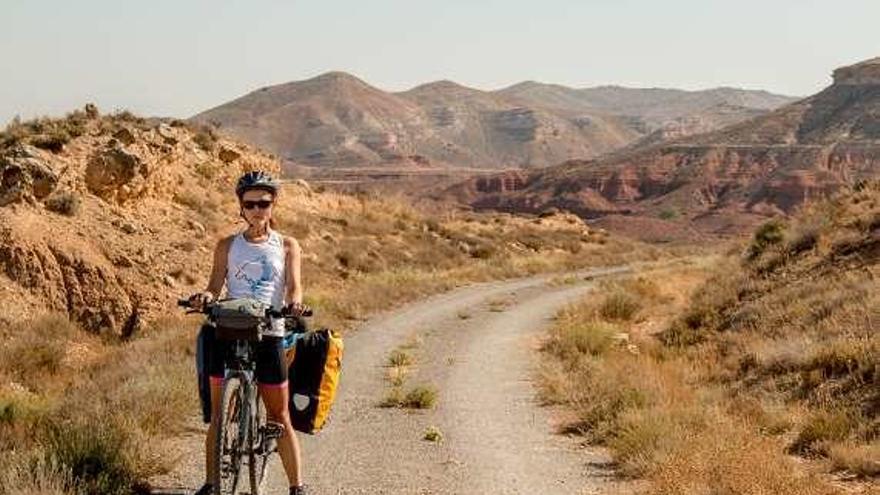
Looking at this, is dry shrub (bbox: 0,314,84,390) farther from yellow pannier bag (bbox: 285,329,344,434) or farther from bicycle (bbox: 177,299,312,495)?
bicycle (bbox: 177,299,312,495)

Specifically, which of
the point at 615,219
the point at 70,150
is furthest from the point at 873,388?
the point at 615,219

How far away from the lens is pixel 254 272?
20.6 feet

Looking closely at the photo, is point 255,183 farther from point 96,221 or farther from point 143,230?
point 143,230

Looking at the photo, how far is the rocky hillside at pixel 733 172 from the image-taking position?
11312 centimetres

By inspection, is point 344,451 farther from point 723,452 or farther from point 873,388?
point 873,388

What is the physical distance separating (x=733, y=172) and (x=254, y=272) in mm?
127632

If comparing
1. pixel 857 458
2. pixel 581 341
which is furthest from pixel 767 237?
pixel 857 458

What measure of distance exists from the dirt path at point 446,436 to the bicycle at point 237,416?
4.88ft

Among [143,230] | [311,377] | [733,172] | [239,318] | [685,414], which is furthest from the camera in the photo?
[733,172]

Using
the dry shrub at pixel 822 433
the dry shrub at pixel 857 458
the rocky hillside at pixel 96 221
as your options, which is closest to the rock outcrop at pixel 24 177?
the rocky hillside at pixel 96 221

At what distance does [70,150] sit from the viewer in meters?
24.9

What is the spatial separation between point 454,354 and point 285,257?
11.3m

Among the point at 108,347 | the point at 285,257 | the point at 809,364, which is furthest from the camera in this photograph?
the point at 108,347

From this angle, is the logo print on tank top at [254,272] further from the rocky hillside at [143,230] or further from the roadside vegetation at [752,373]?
the rocky hillside at [143,230]
